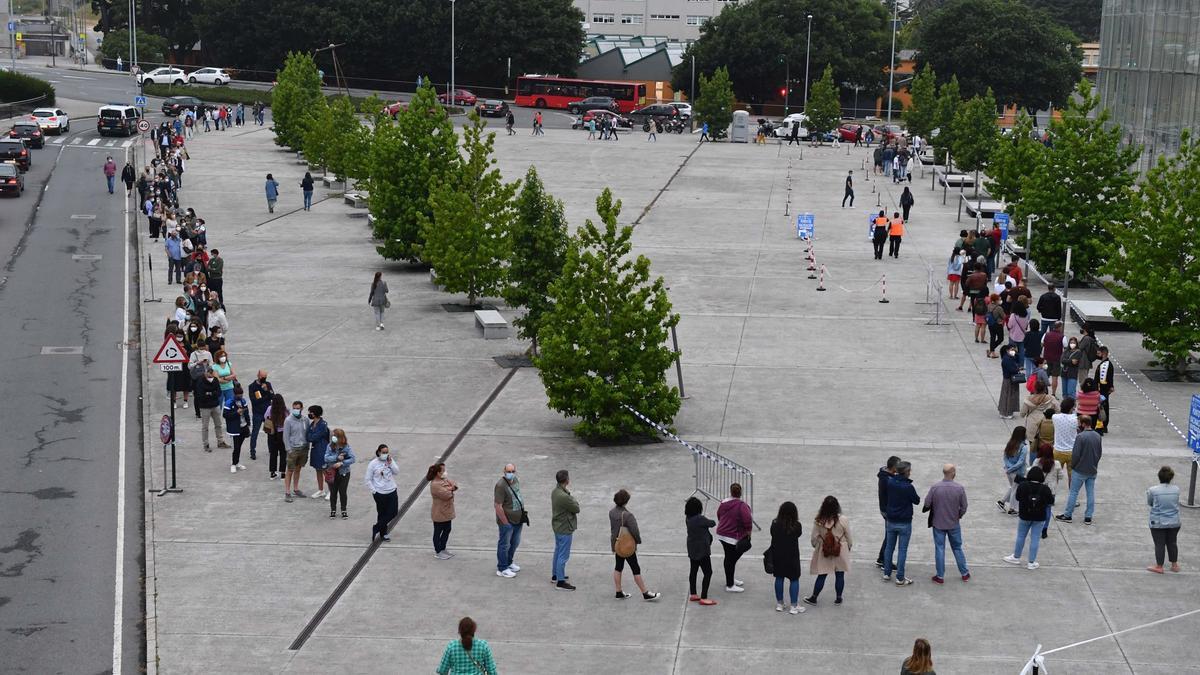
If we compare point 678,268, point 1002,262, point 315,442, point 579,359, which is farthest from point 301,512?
point 1002,262

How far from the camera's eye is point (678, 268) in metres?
40.7

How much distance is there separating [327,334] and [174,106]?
7050 centimetres

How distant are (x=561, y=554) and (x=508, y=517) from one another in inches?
30.5

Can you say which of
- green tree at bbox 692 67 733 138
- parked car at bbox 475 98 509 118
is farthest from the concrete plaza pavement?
parked car at bbox 475 98 509 118

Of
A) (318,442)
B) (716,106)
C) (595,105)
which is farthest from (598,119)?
(318,442)

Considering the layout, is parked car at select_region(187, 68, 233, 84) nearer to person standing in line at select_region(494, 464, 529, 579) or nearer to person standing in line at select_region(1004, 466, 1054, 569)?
person standing in line at select_region(494, 464, 529, 579)

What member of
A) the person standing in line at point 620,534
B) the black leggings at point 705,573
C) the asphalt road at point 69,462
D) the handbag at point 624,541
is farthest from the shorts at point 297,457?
the black leggings at point 705,573

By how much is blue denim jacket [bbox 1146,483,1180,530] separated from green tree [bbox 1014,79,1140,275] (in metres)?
20.1

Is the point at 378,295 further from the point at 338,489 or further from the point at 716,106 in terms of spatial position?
the point at 716,106

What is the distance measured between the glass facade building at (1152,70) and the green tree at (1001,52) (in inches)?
1927

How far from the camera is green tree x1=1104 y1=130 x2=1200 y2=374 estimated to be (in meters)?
27.2

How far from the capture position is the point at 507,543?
17.2 m

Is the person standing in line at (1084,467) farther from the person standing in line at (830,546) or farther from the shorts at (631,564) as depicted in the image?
the shorts at (631,564)

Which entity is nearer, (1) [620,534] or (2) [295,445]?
(1) [620,534]
